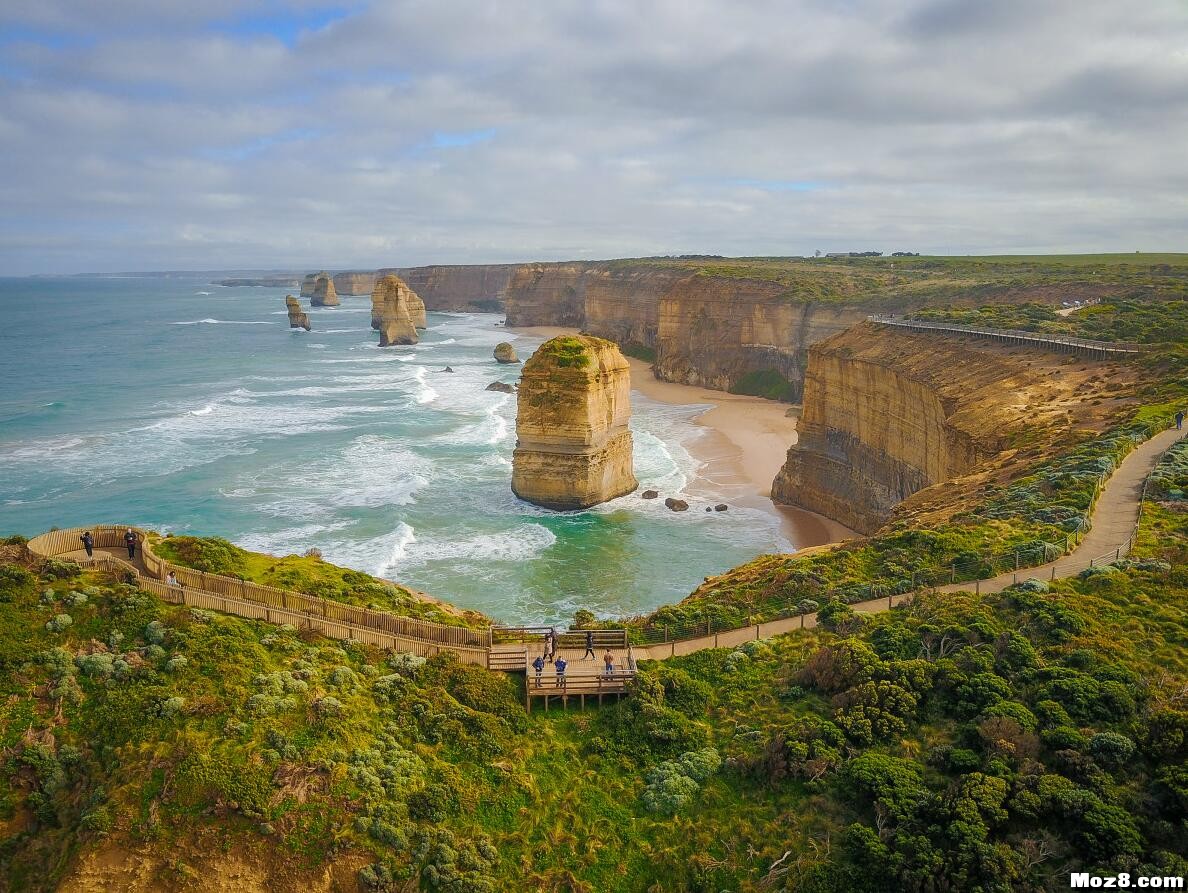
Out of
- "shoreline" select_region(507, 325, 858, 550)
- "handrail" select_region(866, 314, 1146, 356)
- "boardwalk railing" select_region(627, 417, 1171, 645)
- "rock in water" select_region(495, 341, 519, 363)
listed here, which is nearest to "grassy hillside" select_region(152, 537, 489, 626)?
"boardwalk railing" select_region(627, 417, 1171, 645)

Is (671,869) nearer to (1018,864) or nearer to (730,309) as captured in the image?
(1018,864)

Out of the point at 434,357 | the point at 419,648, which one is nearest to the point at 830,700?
the point at 419,648

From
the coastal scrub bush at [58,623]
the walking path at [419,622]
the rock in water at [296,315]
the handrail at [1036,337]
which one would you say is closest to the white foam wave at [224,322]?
the rock in water at [296,315]

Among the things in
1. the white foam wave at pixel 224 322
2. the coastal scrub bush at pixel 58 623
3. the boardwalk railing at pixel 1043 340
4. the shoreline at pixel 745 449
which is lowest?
the shoreline at pixel 745 449

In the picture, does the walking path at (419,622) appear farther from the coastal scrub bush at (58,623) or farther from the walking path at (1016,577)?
the coastal scrub bush at (58,623)

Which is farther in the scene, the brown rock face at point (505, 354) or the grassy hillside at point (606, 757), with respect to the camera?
the brown rock face at point (505, 354)

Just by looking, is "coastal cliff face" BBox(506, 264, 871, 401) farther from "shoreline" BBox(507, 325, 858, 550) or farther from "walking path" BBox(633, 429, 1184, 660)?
"walking path" BBox(633, 429, 1184, 660)

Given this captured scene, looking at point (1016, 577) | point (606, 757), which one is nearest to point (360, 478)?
point (606, 757)
